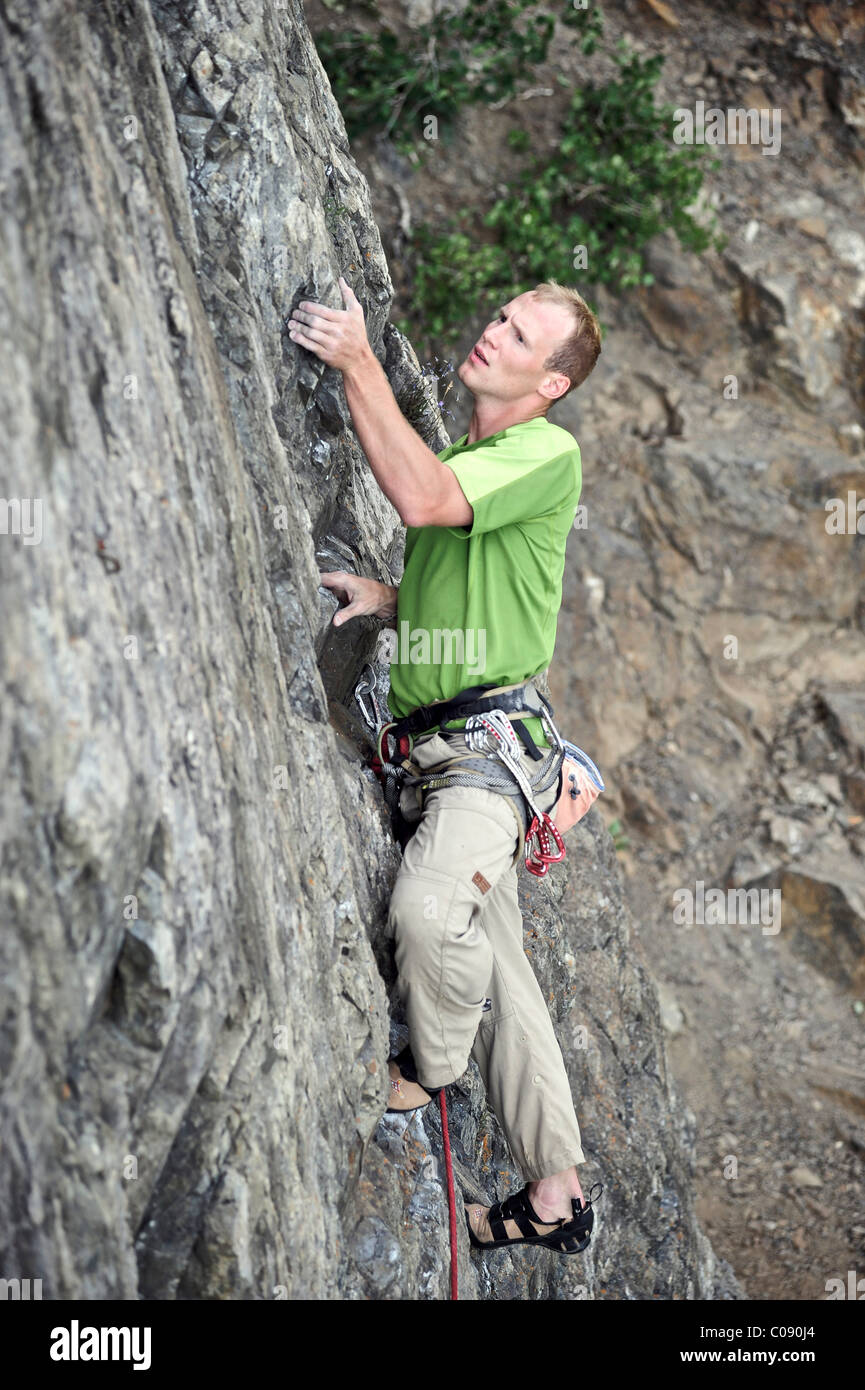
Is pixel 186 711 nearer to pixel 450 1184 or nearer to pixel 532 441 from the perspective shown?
pixel 532 441

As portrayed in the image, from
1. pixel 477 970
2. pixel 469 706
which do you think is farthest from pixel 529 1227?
pixel 469 706

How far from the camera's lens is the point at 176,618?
10.0 ft

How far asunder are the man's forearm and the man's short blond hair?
0.90 m

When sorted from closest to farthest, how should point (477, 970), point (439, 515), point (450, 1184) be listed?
point (439, 515) < point (477, 970) < point (450, 1184)

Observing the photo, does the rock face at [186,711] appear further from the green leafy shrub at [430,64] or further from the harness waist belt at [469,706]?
the green leafy shrub at [430,64]

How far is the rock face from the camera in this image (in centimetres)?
254

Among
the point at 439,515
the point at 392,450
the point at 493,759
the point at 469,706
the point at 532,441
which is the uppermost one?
the point at 532,441

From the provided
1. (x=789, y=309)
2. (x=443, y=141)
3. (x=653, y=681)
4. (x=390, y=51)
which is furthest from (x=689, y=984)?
(x=390, y=51)

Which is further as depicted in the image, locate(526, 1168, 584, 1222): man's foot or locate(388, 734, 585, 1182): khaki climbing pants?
locate(526, 1168, 584, 1222): man's foot

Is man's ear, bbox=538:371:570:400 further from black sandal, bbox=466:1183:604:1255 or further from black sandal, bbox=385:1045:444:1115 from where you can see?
black sandal, bbox=466:1183:604:1255

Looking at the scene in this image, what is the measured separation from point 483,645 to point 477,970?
1.29 metres

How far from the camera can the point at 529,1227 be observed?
479 centimetres

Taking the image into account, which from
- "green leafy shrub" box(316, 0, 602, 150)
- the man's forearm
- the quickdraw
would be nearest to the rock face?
the man's forearm

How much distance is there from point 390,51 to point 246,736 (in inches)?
389
